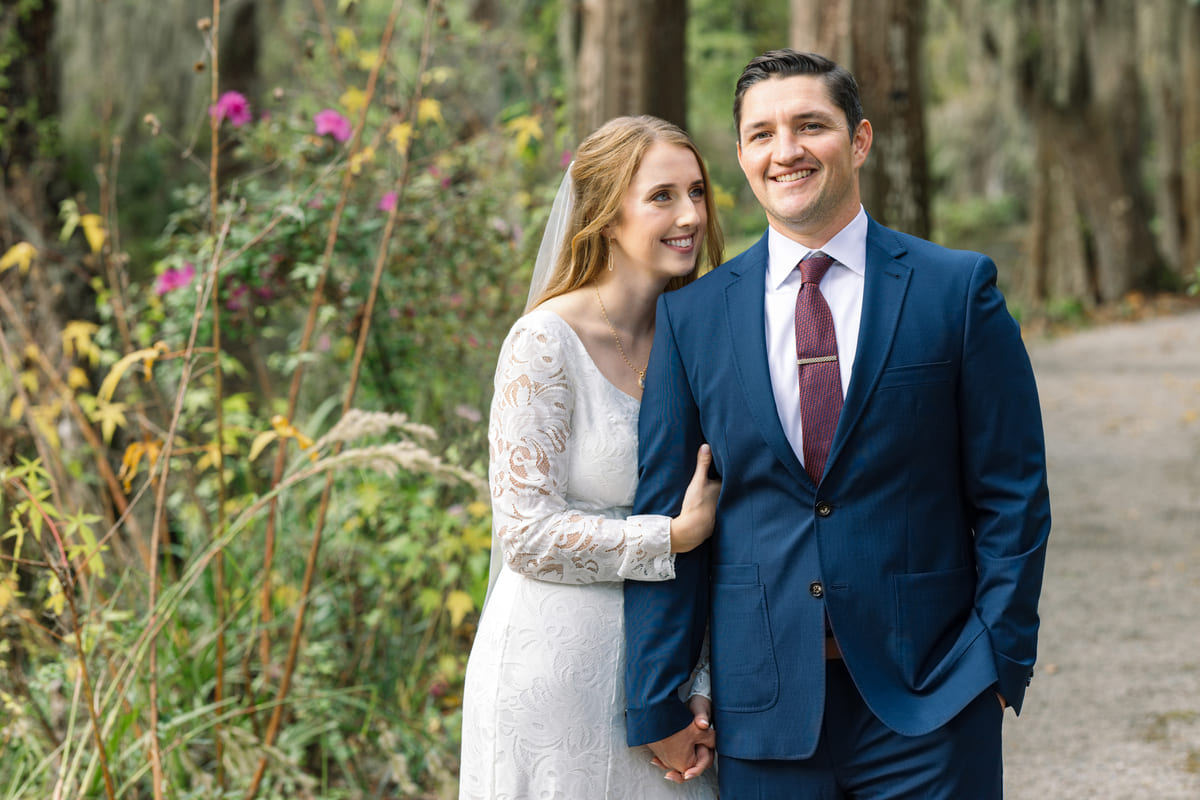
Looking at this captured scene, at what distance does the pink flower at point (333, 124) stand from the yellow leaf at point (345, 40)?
0.62 metres

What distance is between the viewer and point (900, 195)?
16.9ft

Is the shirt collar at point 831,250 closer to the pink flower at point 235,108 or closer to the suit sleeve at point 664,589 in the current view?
the suit sleeve at point 664,589

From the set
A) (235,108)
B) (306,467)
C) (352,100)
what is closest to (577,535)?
(306,467)

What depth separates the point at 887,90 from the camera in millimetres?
5152

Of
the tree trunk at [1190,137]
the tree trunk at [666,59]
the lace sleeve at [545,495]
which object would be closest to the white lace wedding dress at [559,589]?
the lace sleeve at [545,495]

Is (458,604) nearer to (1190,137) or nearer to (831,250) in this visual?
(831,250)

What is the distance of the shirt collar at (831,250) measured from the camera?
210 cm

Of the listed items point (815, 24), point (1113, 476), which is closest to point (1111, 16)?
point (1113, 476)

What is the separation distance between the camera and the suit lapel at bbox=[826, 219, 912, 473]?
1.96m

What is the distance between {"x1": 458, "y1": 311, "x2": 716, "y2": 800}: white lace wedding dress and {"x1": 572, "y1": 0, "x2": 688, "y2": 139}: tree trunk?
269 cm

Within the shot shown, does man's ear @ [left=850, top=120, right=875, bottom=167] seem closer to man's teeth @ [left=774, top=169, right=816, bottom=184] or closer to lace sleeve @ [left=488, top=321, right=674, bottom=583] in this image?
man's teeth @ [left=774, top=169, right=816, bottom=184]

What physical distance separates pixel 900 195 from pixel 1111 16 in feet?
40.8

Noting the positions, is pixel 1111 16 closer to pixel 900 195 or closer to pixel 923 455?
pixel 900 195

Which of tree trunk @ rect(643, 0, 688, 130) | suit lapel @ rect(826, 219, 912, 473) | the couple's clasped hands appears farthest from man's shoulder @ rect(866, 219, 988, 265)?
tree trunk @ rect(643, 0, 688, 130)
